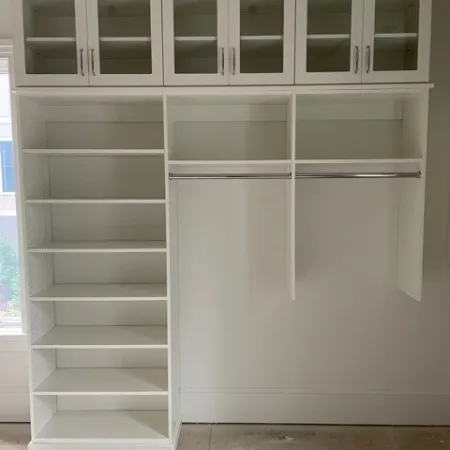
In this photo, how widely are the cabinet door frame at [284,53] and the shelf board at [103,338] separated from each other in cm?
137

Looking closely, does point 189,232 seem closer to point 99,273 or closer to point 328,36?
point 99,273

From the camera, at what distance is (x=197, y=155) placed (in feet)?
8.82

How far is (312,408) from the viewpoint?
282 cm

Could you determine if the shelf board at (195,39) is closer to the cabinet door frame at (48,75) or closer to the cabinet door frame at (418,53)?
the cabinet door frame at (48,75)

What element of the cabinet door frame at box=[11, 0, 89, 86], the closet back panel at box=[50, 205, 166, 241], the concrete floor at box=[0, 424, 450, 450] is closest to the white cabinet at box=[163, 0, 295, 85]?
the cabinet door frame at box=[11, 0, 89, 86]

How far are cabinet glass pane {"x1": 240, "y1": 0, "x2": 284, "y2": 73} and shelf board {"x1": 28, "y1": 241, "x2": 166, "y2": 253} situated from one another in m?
0.98

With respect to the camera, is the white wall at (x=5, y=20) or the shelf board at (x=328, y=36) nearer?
the shelf board at (x=328, y=36)

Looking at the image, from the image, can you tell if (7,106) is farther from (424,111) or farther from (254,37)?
(424,111)

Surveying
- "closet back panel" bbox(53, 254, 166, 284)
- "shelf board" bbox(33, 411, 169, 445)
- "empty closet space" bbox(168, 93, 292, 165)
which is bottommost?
"shelf board" bbox(33, 411, 169, 445)

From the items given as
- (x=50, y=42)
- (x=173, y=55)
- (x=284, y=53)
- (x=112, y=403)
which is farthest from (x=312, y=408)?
(x=50, y=42)

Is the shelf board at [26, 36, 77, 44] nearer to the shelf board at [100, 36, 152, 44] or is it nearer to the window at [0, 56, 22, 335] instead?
the shelf board at [100, 36, 152, 44]

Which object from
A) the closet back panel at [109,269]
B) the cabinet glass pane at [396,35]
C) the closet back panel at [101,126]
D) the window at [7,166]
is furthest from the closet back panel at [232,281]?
the window at [7,166]

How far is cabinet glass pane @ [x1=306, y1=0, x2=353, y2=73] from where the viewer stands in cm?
225

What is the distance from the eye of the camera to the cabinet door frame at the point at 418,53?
86.9 inches
